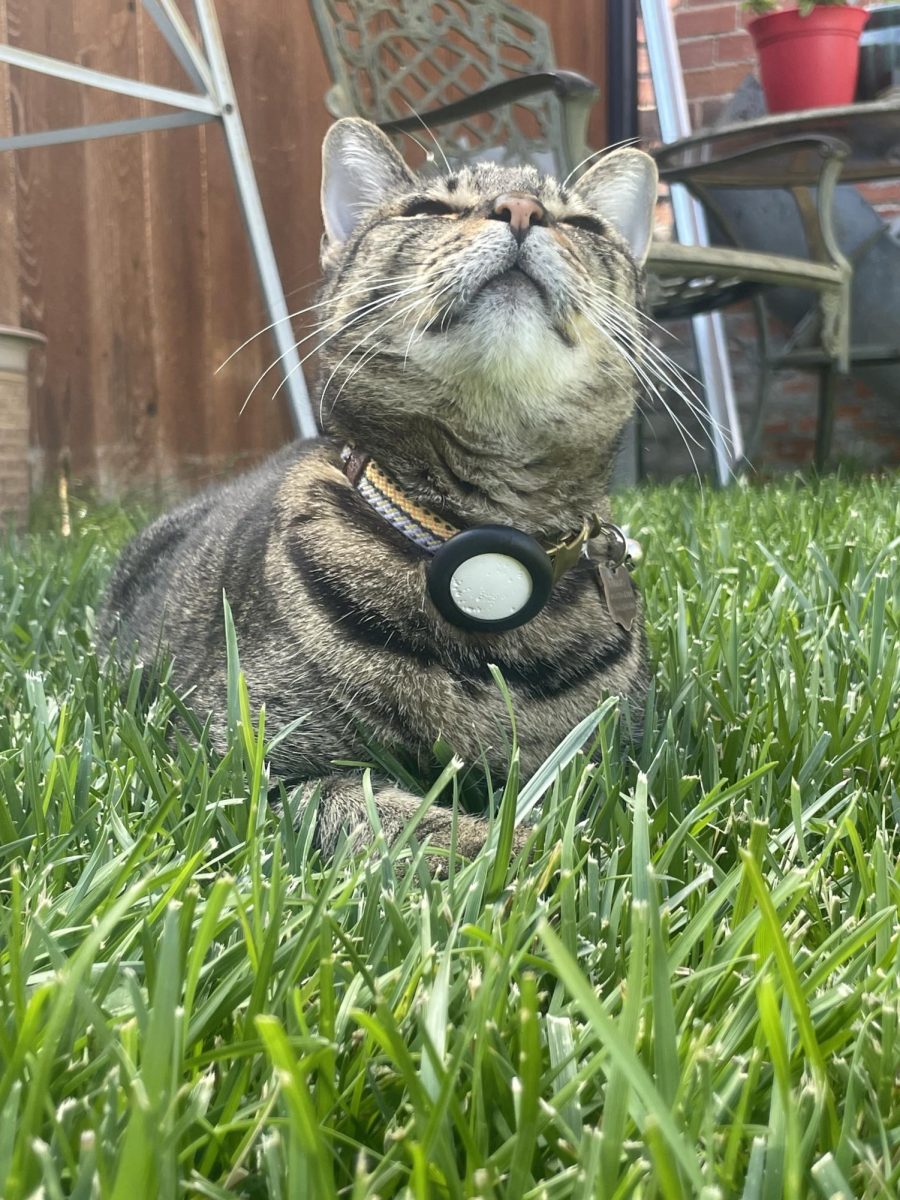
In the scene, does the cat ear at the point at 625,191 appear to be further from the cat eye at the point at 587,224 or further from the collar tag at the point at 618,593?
the collar tag at the point at 618,593

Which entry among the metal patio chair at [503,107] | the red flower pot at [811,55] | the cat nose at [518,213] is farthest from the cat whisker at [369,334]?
the red flower pot at [811,55]

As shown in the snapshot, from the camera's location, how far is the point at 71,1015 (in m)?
0.59

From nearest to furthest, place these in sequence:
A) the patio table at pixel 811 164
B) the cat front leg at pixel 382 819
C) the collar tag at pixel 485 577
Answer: the cat front leg at pixel 382 819
the collar tag at pixel 485 577
the patio table at pixel 811 164

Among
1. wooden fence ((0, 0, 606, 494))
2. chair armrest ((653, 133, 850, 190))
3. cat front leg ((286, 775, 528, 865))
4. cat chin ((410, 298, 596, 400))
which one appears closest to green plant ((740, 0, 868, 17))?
chair armrest ((653, 133, 850, 190))

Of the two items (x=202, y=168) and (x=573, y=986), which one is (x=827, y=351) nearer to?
(x=202, y=168)

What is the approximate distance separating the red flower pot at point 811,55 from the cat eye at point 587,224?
104 inches

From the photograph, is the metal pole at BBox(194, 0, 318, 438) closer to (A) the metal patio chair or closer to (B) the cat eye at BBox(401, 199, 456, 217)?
(A) the metal patio chair

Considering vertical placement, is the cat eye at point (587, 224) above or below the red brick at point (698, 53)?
below

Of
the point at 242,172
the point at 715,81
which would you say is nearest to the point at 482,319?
the point at 242,172

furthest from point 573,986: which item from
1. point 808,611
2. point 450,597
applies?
point 808,611

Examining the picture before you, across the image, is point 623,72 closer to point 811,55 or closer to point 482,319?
point 811,55

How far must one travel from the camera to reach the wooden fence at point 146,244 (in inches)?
127

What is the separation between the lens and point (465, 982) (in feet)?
2.20

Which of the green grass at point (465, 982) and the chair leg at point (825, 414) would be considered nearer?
the green grass at point (465, 982)
